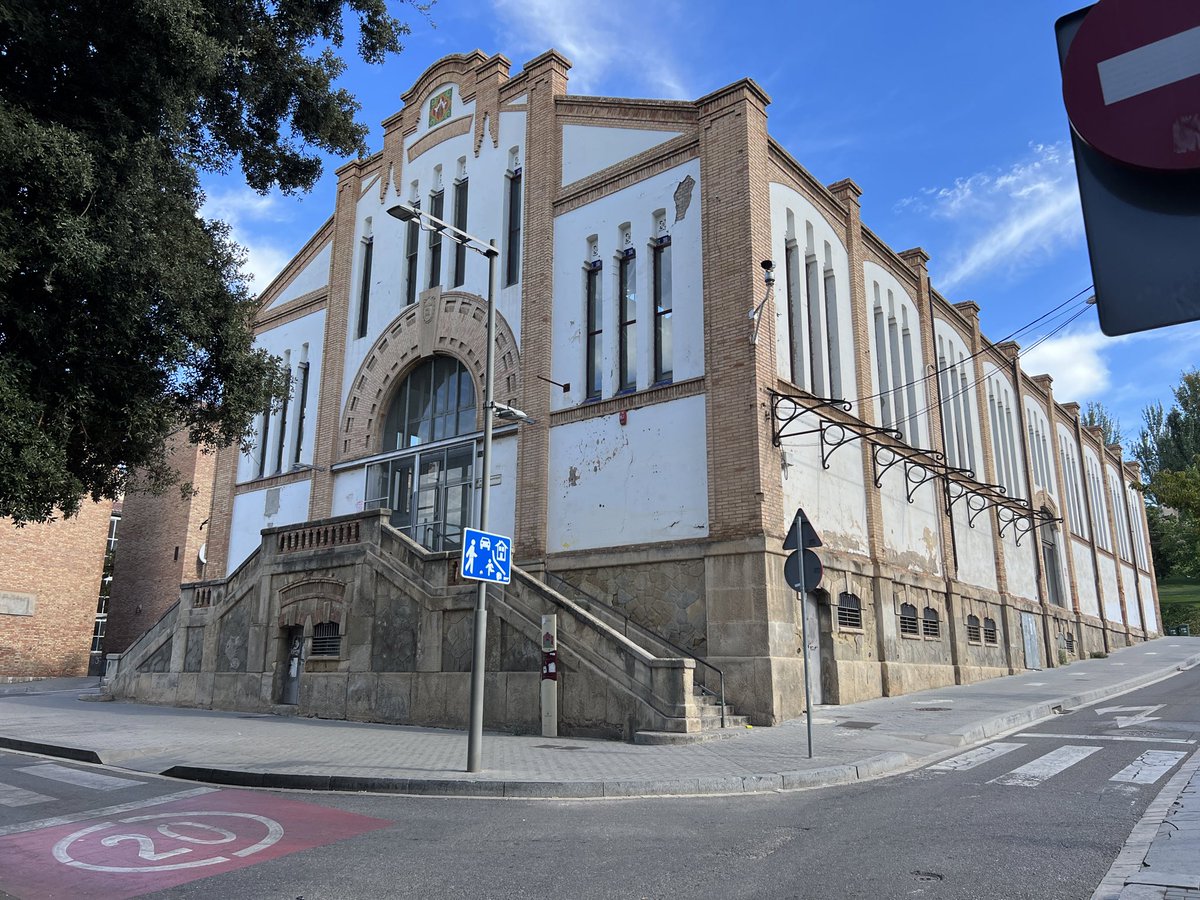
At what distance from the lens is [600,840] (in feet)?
21.9

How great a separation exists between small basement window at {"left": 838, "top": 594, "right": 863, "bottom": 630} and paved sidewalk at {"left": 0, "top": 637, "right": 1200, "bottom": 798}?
1.65 metres

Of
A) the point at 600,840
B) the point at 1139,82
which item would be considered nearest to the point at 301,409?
the point at 600,840

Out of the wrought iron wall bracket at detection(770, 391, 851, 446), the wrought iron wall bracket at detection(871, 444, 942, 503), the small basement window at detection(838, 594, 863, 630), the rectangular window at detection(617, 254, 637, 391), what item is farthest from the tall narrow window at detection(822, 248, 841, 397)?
the small basement window at detection(838, 594, 863, 630)

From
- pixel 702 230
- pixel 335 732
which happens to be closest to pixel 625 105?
pixel 702 230

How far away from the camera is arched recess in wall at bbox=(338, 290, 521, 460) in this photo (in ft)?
70.1

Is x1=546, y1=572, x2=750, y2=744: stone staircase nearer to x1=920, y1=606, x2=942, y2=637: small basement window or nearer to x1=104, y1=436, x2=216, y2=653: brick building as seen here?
x1=920, y1=606, x2=942, y2=637: small basement window

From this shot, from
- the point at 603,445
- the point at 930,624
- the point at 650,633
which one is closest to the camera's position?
the point at 650,633

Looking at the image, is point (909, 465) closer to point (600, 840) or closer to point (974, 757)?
point (974, 757)

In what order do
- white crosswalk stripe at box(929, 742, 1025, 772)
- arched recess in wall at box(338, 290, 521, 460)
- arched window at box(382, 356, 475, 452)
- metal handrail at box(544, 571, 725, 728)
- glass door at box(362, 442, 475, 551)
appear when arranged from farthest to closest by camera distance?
arched window at box(382, 356, 475, 452) < glass door at box(362, 442, 475, 551) < arched recess in wall at box(338, 290, 521, 460) < metal handrail at box(544, 571, 725, 728) < white crosswalk stripe at box(929, 742, 1025, 772)

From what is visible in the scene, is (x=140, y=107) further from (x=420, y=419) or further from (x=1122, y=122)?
(x=420, y=419)

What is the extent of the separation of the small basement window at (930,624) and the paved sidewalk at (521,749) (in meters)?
2.51

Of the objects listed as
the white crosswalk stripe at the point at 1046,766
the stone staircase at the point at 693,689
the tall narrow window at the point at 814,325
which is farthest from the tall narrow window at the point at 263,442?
the white crosswalk stripe at the point at 1046,766

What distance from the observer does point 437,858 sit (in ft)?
20.4

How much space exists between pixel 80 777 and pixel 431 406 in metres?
14.4
